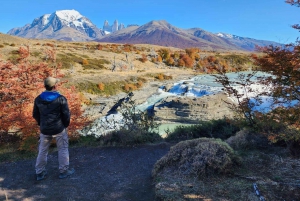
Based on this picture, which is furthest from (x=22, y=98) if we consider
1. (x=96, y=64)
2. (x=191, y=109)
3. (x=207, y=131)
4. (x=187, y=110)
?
(x=96, y=64)

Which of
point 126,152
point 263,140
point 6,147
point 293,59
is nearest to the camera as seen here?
point 293,59

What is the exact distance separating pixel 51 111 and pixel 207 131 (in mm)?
5545

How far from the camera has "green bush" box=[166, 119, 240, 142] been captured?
8.06 metres

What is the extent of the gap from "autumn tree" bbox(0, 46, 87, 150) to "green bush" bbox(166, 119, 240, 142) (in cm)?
334

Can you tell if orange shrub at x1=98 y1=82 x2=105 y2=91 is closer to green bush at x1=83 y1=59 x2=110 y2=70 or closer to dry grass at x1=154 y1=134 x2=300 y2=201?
green bush at x1=83 y1=59 x2=110 y2=70

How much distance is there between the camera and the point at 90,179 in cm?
486

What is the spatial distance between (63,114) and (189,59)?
5476cm

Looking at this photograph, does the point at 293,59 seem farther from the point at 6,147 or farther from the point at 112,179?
the point at 6,147

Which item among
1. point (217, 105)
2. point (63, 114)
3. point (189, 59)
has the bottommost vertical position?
Answer: point (217, 105)

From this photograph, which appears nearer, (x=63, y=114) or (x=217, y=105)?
(x=63, y=114)

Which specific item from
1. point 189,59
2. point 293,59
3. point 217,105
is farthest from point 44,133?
point 189,59

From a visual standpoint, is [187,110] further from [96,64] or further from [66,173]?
[96,64]

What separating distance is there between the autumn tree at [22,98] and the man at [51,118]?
2.35 meters

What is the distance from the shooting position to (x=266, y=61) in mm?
5262
